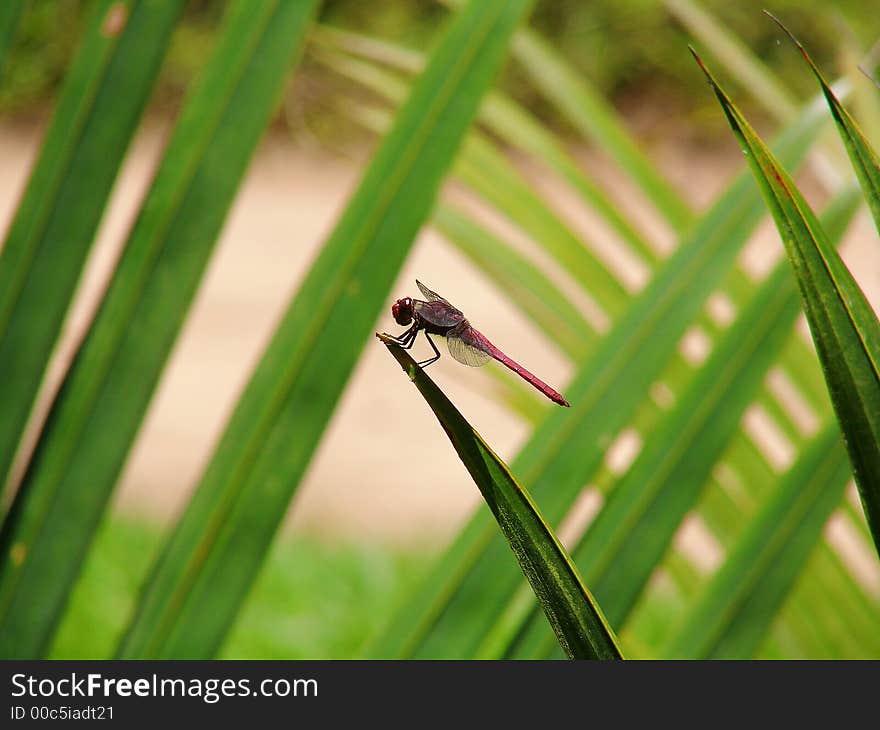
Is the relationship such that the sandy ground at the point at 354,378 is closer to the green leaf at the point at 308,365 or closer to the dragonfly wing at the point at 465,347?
the dragonfly wing at the point at 465,347

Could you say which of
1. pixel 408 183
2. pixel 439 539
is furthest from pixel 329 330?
pixel 439 539

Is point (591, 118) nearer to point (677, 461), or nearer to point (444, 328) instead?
point (444, 328)

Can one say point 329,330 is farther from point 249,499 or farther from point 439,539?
A: point 439,539

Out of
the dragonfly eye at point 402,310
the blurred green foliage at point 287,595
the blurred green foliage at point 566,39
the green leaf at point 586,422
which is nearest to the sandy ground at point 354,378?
the blurred green foliage at point 287,595

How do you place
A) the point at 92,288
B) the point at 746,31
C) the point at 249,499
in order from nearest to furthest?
the point at 249,499, the point at 92,288, the point at 746,31

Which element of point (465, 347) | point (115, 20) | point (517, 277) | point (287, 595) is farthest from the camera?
point (287, 595)

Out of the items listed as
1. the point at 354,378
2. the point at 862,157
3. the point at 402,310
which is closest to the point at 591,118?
the point at 402,310

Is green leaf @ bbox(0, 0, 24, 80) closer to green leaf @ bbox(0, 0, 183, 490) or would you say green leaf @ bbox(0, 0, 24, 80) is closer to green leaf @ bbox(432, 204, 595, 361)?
green leaf @ bbox(0, 0, 183, 490)
